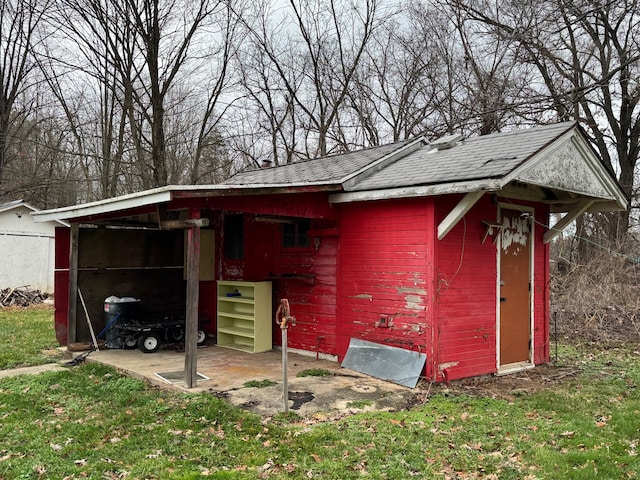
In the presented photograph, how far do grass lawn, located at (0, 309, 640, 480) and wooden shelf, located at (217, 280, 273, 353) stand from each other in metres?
2.32

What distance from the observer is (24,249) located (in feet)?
56.3

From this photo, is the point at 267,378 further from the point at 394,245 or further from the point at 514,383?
the point at 514,383

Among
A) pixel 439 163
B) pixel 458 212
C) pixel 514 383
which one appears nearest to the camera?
pixel 458 212

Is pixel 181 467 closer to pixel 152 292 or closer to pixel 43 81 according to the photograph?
pixel 152 292

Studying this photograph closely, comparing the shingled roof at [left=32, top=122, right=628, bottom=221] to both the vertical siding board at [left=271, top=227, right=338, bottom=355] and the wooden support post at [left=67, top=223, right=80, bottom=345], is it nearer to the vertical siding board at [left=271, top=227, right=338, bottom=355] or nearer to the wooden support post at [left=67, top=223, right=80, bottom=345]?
the wooden support post at [left=67, top=223, right=80, bottom=345]

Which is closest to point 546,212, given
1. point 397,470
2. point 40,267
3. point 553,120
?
point 397,470

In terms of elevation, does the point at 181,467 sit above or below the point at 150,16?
below

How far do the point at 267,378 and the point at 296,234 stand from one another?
8.19 feet

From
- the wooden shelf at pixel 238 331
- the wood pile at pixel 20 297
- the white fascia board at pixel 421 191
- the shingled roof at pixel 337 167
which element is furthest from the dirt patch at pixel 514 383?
the wood pile at pixel 20 297

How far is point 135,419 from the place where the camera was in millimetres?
4863

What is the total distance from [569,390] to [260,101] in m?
15.9

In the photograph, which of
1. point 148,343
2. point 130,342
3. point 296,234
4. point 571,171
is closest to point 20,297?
point 130,342

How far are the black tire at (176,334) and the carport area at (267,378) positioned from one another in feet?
1.86

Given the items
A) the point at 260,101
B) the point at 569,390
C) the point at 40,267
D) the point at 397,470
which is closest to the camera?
the point at 397,470
